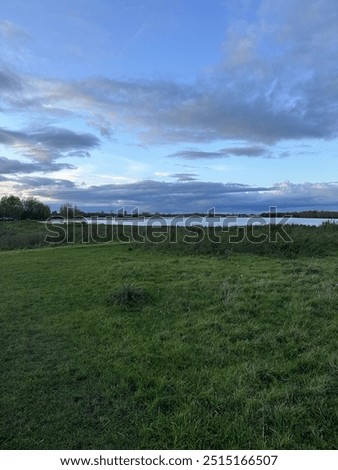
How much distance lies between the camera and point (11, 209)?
258 ft

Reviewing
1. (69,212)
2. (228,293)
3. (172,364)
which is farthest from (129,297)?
(69,212)

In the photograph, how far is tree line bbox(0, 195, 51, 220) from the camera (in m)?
77.8

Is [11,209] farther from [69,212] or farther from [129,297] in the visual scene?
[129,297]

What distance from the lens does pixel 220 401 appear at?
3432 millimetres

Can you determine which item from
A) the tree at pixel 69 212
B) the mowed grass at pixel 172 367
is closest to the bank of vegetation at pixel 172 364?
the mowed grass at pixel 172 367

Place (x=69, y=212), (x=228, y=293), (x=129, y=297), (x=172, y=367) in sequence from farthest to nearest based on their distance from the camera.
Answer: (x=69, y=212) → (x=228, y=293) → (x=129, y=297) → (x=172, y=367)

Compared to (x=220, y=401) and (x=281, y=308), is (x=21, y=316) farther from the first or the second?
→ (x=281, y=308)

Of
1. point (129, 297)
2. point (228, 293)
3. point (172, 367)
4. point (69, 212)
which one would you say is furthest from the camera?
point (69, 212)

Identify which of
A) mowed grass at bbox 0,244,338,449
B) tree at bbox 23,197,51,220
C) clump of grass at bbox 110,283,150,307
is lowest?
mowed grass at bbox 0,244,338,449

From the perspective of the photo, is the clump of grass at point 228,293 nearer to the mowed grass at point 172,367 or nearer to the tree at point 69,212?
the mowed grass at point 172,367

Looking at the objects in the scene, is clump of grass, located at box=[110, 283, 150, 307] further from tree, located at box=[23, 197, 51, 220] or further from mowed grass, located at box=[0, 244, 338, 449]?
tree, located at box=[23, 197, 51, 220]

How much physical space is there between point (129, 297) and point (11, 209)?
80.7 meters

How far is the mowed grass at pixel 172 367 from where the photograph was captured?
9.87ft

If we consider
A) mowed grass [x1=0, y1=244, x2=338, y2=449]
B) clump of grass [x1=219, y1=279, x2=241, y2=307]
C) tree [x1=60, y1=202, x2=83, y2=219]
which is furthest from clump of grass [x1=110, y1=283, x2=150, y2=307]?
tree [x1=60, y1=202, x2=83, y2=219]
